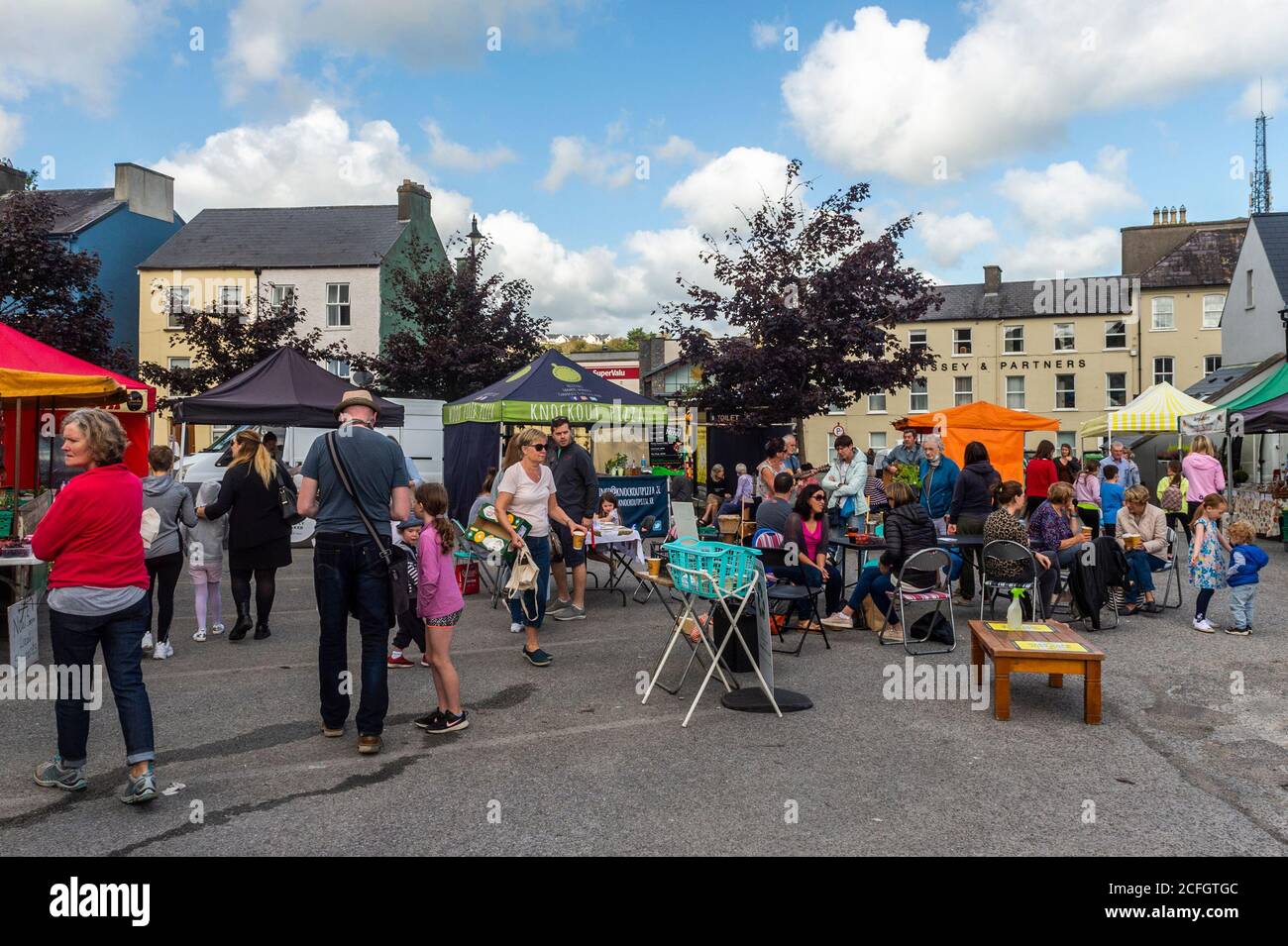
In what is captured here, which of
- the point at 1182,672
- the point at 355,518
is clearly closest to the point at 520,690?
the point at 355,518

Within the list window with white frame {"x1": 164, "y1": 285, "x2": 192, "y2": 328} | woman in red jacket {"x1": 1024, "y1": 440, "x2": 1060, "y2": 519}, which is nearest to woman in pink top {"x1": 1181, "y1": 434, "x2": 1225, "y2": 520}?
woman in red jacket {"x1": 1024, "y1": 440, "x2": 1060, "y2": 519}

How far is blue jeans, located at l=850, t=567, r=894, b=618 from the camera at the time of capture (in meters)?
8.66

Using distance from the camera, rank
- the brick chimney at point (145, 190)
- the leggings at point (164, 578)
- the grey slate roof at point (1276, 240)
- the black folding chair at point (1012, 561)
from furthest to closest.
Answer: the brick chimney at point (145, 190) < the grey slate roof at point (1276, 240) < the black folding chair at point (1012, 561) < the leggings at point (164, 578)

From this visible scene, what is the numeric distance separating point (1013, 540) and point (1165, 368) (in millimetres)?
41090

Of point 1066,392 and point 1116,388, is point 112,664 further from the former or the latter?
point 1116,388

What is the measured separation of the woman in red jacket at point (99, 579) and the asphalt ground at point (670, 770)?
15.3 inches

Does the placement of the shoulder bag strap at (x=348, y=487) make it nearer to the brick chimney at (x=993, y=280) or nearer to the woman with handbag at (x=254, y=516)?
the woman with handbag at (x=254, y=516)

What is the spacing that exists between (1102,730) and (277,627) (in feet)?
23.6

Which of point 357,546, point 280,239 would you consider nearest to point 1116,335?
point 280,239

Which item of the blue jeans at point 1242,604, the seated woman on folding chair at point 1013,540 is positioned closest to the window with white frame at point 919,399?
the seated woman on folding chair at point 1013,540

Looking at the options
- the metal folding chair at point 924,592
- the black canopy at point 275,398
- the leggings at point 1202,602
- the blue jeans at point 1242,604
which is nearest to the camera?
the metal folding chair at point 924,592

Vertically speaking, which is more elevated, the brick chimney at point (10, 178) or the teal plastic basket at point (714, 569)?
the brick chimney at point (10, 178)

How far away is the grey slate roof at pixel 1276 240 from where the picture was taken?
26094 millimetres

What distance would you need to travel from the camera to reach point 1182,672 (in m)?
7.41
